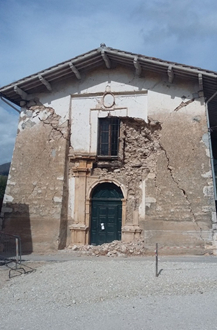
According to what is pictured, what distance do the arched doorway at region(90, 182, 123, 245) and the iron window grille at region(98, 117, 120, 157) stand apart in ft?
4.34

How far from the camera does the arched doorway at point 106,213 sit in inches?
523

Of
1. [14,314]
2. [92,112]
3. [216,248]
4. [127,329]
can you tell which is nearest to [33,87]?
[92,112]

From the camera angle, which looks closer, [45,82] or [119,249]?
[119,249]

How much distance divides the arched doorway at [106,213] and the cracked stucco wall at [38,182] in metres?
1.20

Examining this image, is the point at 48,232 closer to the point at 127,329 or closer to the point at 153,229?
the point at 153,229

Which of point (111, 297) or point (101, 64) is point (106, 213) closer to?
point (101, 64)

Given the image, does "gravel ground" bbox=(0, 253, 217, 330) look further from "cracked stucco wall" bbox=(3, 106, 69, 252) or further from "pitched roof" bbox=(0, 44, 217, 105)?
"pitched roof" bbox=(0, 44, 217, 105)

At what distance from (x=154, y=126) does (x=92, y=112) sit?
269 centimetres

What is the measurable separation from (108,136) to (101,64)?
3.07 meters

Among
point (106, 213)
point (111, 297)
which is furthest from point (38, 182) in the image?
point (111, 297)

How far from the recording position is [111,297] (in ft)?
21.5

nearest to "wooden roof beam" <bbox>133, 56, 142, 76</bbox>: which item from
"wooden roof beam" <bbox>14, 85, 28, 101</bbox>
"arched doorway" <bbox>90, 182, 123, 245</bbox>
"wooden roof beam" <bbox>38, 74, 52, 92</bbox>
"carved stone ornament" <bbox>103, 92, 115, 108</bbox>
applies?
"carved stone ornament" <bbox>103, 92, 115, 108</bbox>

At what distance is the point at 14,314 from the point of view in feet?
18.6

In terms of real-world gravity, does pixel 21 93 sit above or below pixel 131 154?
above
